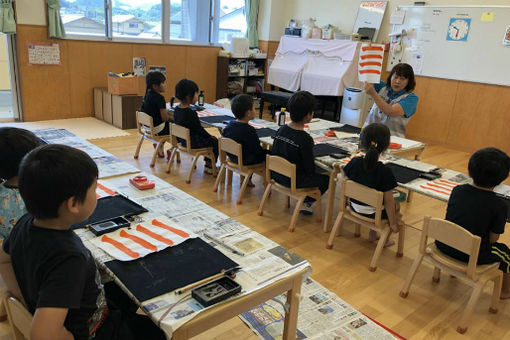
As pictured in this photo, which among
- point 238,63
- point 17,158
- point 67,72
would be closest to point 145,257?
point 17,158

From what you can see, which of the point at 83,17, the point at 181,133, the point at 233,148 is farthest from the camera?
the point at 83,17

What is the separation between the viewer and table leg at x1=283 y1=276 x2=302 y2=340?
1.40 meters

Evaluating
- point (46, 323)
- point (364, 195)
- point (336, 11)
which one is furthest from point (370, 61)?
point (336, 11)

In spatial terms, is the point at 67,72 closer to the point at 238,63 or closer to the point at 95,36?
the point at 95,36

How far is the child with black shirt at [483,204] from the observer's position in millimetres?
1979

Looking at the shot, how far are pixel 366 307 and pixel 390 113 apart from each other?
74.1 inches

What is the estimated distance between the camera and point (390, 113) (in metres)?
3.49

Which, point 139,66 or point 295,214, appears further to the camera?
point 139,66

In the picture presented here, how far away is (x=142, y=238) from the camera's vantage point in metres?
1.49

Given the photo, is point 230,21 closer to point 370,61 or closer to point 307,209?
point 370,61

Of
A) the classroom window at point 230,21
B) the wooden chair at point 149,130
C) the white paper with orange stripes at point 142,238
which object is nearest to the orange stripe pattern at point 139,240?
the white paper with orange stripes at point 142,238

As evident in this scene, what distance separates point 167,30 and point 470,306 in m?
6.18

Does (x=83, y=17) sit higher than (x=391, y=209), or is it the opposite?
(x=83, y=17)

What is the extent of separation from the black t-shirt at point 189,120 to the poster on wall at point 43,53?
2906mm
